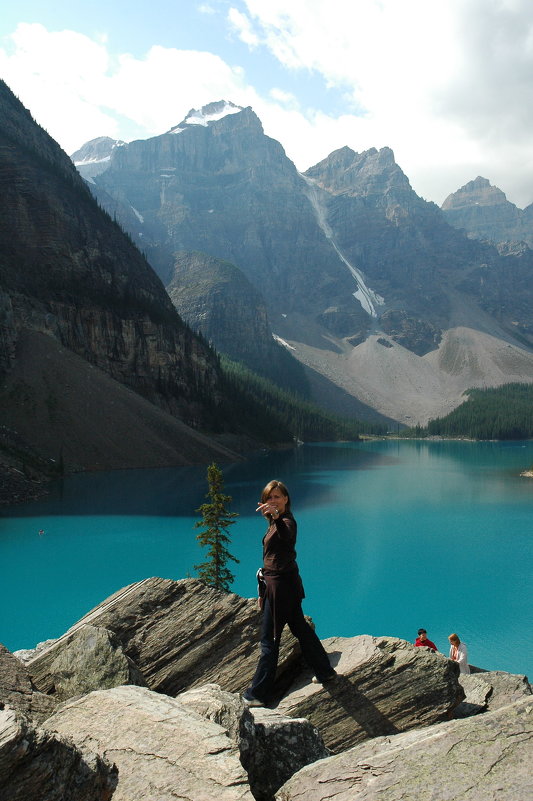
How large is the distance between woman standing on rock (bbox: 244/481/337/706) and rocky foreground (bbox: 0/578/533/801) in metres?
0.34

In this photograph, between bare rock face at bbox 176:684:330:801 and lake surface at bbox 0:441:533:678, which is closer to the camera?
bare rock face at bbox 176:684:330:801

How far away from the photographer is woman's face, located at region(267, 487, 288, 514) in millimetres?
8523

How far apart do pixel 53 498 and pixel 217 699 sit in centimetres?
6339

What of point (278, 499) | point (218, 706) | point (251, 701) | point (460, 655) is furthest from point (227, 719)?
point (460, 655)

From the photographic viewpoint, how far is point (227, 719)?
748cm

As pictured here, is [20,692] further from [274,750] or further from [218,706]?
[274,750]

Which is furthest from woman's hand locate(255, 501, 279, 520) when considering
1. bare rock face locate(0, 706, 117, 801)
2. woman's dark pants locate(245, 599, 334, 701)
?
bare rock face locate(0, 706, 117, 801)

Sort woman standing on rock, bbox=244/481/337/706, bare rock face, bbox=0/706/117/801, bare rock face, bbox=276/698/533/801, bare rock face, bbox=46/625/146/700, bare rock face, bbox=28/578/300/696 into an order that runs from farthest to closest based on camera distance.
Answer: bare rock face, bbox=28/578/300/696 → bare rock face, bbox=46/625/146/700 → woman standing on rock, bbox=244/481/337/706 → bare rock face, bbox=0/706/117/801 → bare rock face, bbox=276/698/533/801

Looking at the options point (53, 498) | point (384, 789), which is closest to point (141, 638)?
point (384, 789)

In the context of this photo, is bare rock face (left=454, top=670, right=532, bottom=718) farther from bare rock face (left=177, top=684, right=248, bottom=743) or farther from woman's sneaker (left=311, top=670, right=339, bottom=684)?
bare rock face (left=177, top=684, right=248, bottom=743)

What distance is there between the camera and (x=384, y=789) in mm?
4488

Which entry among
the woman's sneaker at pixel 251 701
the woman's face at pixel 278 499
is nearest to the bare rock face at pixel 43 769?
the woman's sneaker at pixel 251 701

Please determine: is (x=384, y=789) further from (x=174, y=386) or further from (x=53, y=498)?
(x=174, y=386)

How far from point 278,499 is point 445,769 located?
4494 mm
